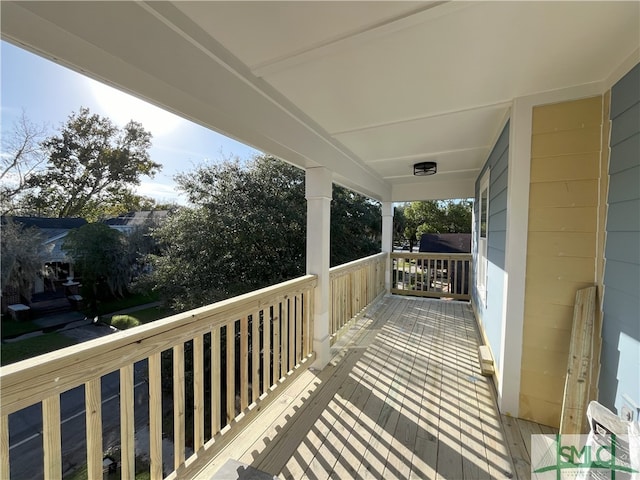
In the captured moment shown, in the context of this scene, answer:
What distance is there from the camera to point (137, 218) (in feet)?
19.5

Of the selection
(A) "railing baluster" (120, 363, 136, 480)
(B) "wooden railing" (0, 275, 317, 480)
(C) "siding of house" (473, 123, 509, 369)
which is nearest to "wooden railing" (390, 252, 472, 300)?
(C) "siding of house" (473, 123, 509, 369)

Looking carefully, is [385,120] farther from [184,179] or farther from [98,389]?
[184,179]

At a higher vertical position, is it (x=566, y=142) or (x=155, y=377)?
(x=566, y=142)

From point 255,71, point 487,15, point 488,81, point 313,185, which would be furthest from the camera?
point 313,185

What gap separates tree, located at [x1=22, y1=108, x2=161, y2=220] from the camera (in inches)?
111

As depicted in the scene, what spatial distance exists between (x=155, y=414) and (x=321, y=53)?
2.03 meters

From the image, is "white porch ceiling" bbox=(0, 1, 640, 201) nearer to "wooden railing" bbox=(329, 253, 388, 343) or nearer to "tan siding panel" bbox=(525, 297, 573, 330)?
"tan siding panel" bbox=(525, 297, 573, 330)

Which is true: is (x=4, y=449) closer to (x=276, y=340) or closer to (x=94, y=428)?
(x=94, y=428)

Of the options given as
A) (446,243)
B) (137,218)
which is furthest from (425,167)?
(446,243)

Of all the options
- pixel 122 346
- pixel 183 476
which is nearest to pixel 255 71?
pixel 122 346

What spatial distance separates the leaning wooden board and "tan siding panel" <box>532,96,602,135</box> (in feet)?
3.63

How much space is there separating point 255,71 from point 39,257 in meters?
3.10

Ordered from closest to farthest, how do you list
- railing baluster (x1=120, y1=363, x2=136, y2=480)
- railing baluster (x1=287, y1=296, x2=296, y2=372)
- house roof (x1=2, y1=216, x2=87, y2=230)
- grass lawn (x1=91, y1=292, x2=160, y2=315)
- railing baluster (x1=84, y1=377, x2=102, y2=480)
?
1. railing baluster (x1=84, y1=377, x2=102, y2=480)
2. railing baluster (x1=120, y1=363, x2=136, y2=480)
3. railing baluster (x1=287, y1=296, x2=296, y2=372)
4. house roof (x1=2, y1=216, x2=87, y2=230)
5. grass lawn (x1=91, y1=292, x2=160, y2=315)

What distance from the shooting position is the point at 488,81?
1751 mm
